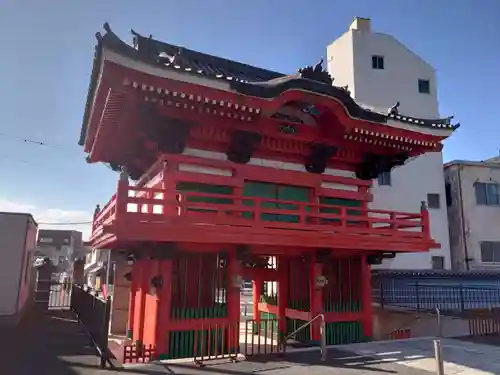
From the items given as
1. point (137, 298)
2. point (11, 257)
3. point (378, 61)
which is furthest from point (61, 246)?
point (378, 61)

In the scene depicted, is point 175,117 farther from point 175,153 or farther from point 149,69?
point 149,69

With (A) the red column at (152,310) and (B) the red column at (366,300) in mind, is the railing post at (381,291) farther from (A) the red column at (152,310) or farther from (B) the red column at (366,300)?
(A) the red column at (152,310)

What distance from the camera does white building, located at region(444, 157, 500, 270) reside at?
21469 mm

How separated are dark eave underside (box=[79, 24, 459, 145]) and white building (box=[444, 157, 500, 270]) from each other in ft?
34.3

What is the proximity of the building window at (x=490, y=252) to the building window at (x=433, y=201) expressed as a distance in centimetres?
328

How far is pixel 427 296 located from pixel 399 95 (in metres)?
11.8

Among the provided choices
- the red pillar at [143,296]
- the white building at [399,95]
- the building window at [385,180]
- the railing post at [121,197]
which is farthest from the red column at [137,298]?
the building window at [385,180]

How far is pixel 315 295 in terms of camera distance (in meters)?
12.1

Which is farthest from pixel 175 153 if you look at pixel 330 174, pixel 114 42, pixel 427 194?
pixel 427 194

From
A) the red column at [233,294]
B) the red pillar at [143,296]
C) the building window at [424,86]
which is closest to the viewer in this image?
the red column at [233,294]

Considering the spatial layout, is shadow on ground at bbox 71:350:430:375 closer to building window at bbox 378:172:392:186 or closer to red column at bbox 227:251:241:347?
red column at bbox 227:251:241:347

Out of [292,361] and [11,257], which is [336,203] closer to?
[292,361]

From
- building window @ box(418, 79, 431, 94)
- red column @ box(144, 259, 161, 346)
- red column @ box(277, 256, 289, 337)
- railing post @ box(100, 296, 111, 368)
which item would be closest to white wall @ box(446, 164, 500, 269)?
building window @ box(418, 79, 431, 94)

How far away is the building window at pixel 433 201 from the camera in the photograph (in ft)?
71.8
